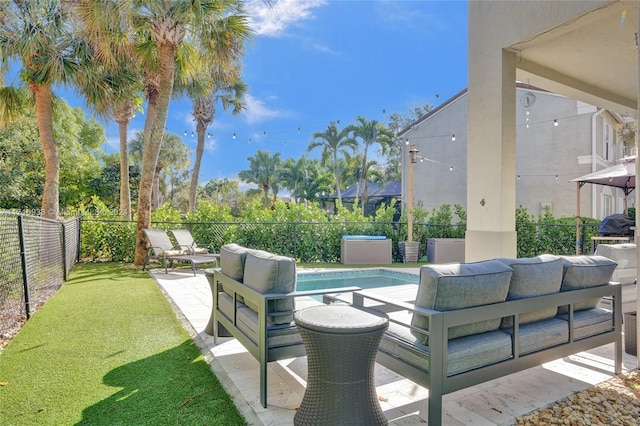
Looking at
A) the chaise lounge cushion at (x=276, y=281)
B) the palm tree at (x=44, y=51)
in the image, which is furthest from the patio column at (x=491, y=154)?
the palm tree at (x=44, y=51)

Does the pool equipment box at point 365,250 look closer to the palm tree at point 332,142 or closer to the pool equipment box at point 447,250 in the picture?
the pool equipment box at point 447,250

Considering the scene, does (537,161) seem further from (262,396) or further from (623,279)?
(262,396)

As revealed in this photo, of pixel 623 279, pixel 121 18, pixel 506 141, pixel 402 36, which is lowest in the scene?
pixel 623 279

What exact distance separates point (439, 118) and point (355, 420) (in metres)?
16.1

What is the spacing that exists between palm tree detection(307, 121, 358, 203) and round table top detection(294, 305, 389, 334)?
991 inches

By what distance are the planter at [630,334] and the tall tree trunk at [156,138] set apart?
8.45 m

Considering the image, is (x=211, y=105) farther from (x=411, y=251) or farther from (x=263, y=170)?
(x=263, y=170)

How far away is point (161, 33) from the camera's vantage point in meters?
7.80

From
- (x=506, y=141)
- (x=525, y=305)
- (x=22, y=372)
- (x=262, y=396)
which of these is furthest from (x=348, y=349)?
(x=506, y=141)

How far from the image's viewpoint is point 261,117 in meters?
65.1

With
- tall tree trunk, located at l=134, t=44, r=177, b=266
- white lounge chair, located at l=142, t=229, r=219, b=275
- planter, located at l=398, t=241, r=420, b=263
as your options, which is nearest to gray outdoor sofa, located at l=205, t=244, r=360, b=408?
white lounge chair, located at l=142, t=229, r=219, b=275

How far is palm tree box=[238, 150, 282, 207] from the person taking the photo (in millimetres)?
35000

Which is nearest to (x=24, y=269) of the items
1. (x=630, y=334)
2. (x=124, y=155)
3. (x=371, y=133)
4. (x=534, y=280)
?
(x=534, y=280)

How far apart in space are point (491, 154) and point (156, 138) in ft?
22.9
